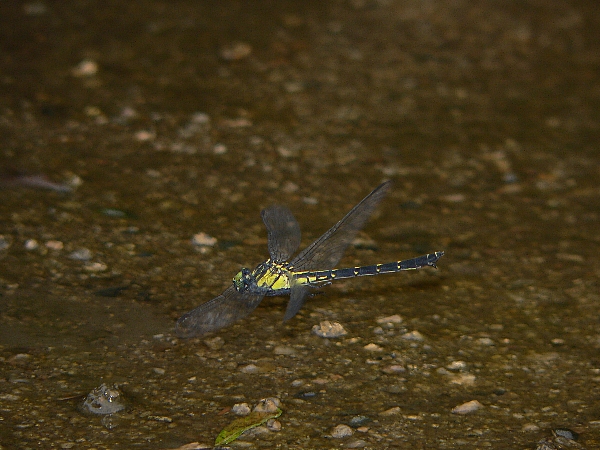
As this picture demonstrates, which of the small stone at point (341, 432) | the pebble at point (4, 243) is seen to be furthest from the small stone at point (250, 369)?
the pebble at point (4, 243)

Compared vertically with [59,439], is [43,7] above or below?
above

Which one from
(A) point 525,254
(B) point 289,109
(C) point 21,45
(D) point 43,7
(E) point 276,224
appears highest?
(D) point 43,7

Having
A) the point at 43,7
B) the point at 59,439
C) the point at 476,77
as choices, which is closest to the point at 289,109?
the point at 476,77

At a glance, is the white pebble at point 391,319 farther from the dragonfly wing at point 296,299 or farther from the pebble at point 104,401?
the pebble at point 104,401

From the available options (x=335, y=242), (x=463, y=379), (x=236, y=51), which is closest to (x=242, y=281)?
(x=335, y=242)

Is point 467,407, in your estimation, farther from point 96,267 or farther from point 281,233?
point 96,267

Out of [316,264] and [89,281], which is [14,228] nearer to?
[89,281]
